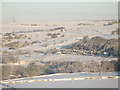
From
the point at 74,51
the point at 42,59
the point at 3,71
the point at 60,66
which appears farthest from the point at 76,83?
the point at 74,51

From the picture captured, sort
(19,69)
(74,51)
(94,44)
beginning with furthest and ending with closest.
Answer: (94,44) → (74,51) → (19,69)

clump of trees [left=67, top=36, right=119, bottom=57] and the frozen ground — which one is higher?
the frozen ground

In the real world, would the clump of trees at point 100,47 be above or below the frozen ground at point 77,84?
below

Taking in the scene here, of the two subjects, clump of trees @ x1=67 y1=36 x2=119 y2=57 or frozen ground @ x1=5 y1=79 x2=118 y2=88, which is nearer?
frozen ground @ x1=5 y1=79 x2=118 y2=88

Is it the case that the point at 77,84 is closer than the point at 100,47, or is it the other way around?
the point at 77,84

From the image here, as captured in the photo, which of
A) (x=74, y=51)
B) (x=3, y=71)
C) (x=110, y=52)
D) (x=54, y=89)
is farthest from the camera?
(x=74, y=51)

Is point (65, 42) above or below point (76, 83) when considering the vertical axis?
below

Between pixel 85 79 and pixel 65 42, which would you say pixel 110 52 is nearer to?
pixel 65 42

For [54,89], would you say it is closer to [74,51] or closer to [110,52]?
[110,52]

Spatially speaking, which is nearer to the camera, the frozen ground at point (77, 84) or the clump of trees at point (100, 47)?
the frozen ground at point (77, 84)

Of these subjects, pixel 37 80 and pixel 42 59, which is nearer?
pixel 37 80

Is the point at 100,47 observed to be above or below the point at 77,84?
below
